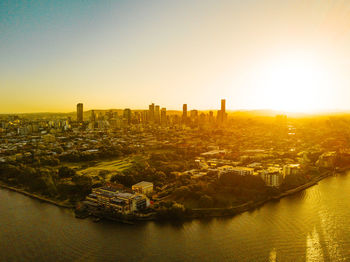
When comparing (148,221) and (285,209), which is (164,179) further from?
(285,209)

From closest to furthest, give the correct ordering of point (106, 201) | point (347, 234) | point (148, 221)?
1. point (347, 234)
2. point (148, 221)
3. point (106, 201)

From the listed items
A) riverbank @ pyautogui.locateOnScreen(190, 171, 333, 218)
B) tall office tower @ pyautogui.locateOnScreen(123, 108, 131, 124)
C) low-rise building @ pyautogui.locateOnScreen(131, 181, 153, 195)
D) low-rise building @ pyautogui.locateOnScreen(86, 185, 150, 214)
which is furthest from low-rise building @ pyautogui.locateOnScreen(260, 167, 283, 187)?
tall office tower @ pyautogui.locateOnScreen(123, 108, 131, 124)

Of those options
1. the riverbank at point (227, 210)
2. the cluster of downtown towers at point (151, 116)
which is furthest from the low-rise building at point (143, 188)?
the cluster of downtown towers at point (151, 116)

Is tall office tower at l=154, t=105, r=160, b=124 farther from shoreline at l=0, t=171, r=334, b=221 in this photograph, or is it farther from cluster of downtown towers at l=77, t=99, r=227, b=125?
shoreline at l=0, t=171, r=334, b=221

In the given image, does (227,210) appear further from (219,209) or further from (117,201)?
(117,201)

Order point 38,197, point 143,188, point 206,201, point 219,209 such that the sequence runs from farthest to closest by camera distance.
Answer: point 38,197, point 143,188, point 206,201, point 219,209

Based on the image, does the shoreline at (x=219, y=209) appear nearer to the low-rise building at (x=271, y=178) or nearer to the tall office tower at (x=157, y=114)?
the low-rise building at (x=271, y=178)

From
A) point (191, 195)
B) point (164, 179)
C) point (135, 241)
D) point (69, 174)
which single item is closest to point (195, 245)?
point (135, 241)

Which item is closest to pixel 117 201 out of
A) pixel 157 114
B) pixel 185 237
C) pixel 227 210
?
pixel 185 237
